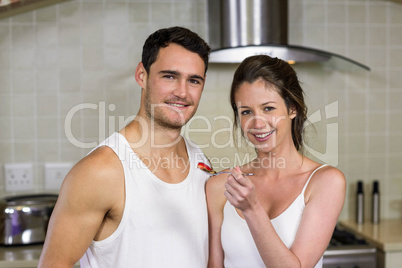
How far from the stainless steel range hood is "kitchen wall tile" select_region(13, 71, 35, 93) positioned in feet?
2.95

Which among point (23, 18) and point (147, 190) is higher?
point (23, 18)

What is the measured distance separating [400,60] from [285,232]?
158 centimetres

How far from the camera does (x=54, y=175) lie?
7.54ft

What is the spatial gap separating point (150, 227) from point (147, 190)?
10 centimetres

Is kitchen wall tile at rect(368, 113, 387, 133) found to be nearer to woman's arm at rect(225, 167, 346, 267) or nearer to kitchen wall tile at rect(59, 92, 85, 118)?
woman's arm at rect(225, 167, 346, 267)

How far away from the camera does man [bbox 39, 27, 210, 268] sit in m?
1.16

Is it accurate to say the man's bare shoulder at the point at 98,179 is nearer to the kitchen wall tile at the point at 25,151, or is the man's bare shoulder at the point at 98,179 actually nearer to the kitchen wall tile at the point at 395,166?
the kitchen wall tile at the point at 25,151

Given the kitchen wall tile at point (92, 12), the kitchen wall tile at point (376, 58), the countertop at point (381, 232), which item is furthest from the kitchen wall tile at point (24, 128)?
the kitchen wall tile at point (376, 58)

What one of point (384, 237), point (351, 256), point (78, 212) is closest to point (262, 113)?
point (78, 212)

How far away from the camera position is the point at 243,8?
81.4 inches

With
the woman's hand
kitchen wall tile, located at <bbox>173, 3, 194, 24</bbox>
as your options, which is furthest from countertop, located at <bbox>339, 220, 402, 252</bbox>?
kitchen wall tile, located at <bbox>173, 3, 194, 24</bbox>

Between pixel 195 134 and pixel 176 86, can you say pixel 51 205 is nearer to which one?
pixel 195 134

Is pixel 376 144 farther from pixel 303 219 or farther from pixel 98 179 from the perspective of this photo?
pixel 98 179

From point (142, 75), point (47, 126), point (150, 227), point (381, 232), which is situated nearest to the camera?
point (150, 227)
